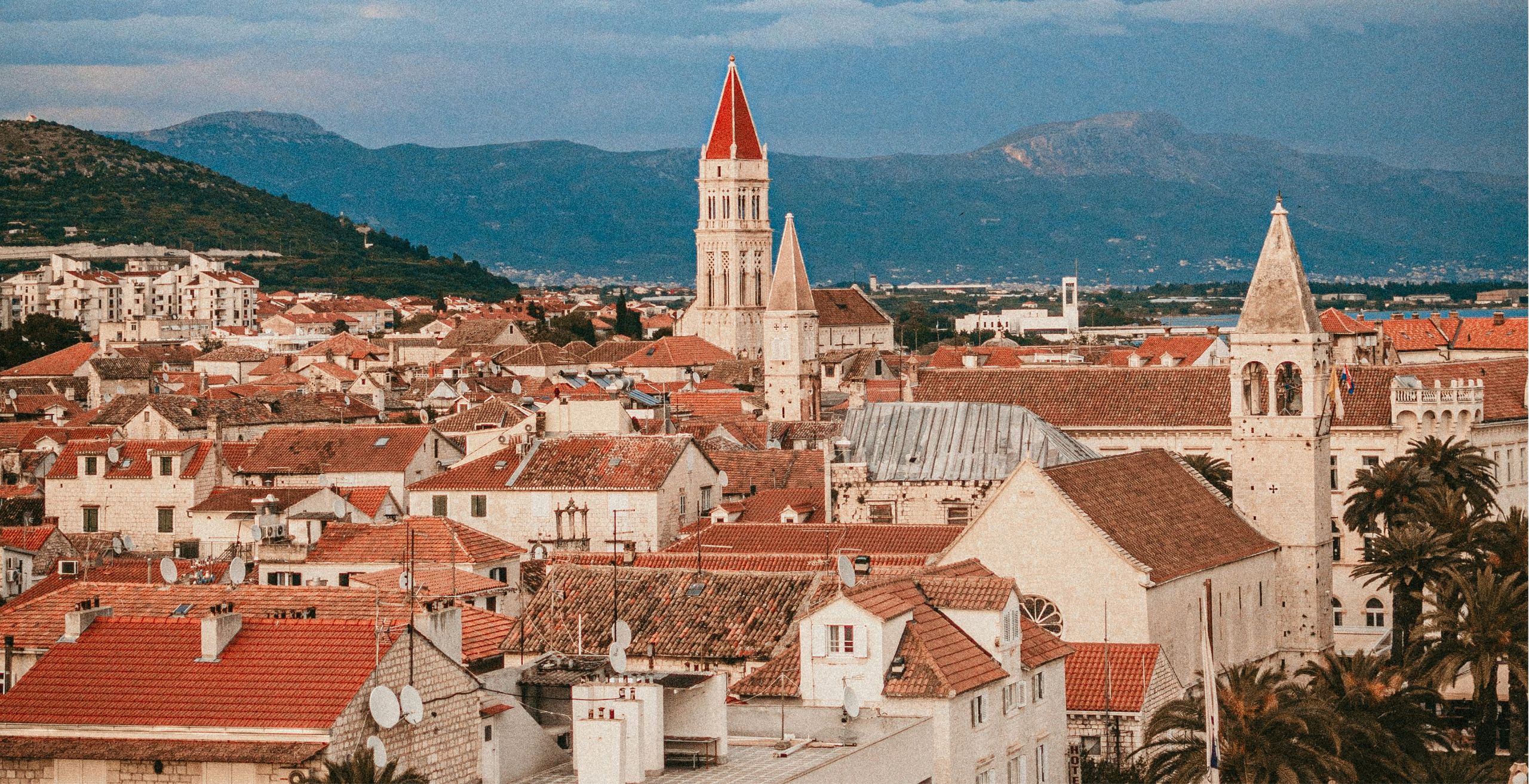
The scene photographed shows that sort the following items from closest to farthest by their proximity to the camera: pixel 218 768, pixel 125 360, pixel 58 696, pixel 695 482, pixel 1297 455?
pixel 218 768 < pixel 58 696 < pixel 1297 455 < pixel 695 482 < pixel 125 360

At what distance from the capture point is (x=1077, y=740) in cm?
3941

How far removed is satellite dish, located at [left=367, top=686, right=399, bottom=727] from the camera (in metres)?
25.0

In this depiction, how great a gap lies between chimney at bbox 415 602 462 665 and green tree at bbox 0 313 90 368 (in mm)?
118922

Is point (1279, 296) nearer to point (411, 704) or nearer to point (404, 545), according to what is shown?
point (404, 545)

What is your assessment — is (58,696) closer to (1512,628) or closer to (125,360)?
(1512,628)

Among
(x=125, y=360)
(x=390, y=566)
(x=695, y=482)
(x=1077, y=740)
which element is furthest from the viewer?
(x=125, y=360)

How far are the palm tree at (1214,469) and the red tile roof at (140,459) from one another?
3038 centimetres

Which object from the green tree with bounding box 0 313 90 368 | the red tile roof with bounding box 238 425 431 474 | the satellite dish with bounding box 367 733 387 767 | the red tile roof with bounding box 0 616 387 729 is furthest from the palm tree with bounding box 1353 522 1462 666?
the green tree with bounding box 0 313 90 368

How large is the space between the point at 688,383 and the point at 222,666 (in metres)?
106

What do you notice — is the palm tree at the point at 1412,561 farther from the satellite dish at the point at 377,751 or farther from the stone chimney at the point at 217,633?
the satellite dish at the point at 377,751

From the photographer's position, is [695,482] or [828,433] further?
[828,433]

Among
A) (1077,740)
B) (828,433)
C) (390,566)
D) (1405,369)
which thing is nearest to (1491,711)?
(1077,740)

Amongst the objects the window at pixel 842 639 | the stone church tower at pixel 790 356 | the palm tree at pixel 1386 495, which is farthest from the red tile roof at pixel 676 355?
the window at pixel 842 639

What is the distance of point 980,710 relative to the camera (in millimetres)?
32906
